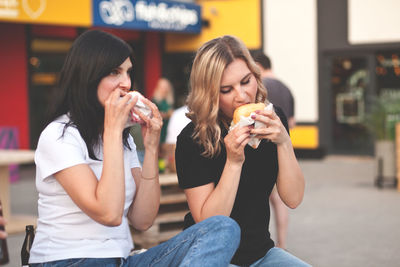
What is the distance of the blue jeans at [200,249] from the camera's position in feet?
7.11

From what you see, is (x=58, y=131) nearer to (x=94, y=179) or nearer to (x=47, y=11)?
(x=94, y=179)

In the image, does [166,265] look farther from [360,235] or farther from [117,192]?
[360,235]

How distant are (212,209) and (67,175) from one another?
25.7 inches

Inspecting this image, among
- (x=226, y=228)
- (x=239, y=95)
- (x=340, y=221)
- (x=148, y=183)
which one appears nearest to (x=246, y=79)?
(x=239, y=95)

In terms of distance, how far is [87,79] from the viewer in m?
2.31

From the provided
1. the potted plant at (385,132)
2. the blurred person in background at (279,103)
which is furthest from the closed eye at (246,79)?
the potted plant at (385,132)

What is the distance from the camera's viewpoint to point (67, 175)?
7.18ft

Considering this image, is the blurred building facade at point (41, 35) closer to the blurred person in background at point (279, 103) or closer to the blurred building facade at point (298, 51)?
the blurred building facade at point (298, 51)

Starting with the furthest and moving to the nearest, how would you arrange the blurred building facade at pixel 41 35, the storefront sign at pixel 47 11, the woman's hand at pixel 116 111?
the blurred building facade at pixel 41 35 → the storefront sign at pixel 47 11 → the woman's hand at pixel 116 111

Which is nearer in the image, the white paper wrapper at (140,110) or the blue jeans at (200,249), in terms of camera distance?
the blue jeans at (200,249)

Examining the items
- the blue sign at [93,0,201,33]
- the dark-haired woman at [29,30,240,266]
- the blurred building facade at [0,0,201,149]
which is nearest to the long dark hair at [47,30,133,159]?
the dark-haired woman at [29,30,240,266]

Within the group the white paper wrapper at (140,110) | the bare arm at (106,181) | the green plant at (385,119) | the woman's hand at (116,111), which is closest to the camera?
the bare arm at (106,181)

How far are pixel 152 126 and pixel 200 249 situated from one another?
59 cm

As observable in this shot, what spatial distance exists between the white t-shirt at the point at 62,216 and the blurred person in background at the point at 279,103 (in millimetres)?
3164
